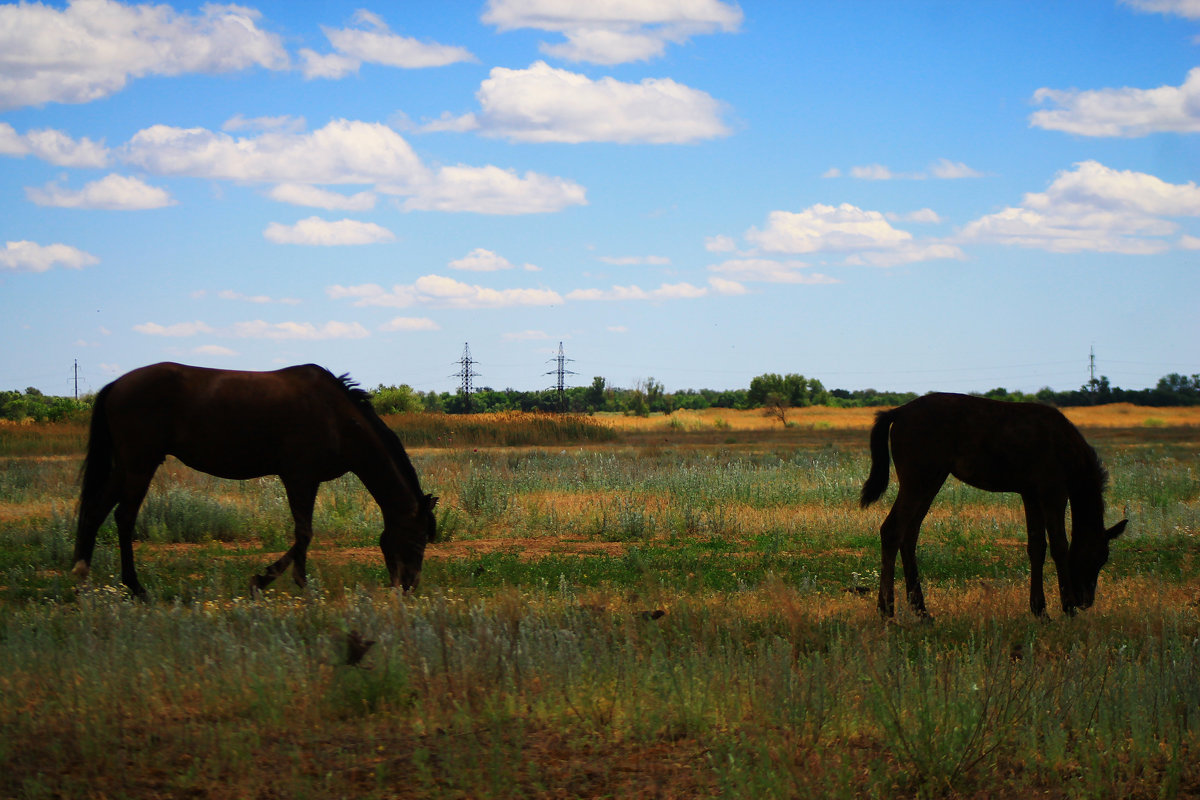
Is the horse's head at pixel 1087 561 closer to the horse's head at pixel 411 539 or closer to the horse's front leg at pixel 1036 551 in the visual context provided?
the horse's front leg at pixel 1036 551

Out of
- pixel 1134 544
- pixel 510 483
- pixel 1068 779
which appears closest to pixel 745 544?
pixel 1134 544

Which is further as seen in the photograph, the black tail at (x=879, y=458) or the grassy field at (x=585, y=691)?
the black tail at (x=879, y=458)

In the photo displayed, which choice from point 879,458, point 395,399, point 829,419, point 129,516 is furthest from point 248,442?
point 829,419

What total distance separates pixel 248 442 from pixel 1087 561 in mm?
7868

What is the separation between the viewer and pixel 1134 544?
13.7 meters

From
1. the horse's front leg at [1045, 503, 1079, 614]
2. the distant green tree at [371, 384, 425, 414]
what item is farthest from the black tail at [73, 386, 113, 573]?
the distant green tree at [371, 384, 425, 414]

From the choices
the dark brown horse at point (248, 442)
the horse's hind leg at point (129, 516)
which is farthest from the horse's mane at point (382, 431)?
the horse's hind leg at point (129, 516)

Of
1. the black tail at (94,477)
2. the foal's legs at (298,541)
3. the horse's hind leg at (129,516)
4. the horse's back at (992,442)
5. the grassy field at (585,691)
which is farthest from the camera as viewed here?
the black tail at (94,477)

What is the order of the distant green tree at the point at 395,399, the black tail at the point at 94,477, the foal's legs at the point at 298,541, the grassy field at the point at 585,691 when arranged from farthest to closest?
the distant green tree at the point at 395,399
the black tail at the point at 94,477
the foal's legs at the point at 298,541
the grassy field at the point at 585,691

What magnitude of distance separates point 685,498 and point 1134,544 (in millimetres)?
6944

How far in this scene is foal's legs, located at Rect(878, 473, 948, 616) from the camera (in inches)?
344

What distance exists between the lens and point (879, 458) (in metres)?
9.20

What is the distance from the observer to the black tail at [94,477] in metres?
9.54

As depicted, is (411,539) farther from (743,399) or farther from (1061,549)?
(743,399)
